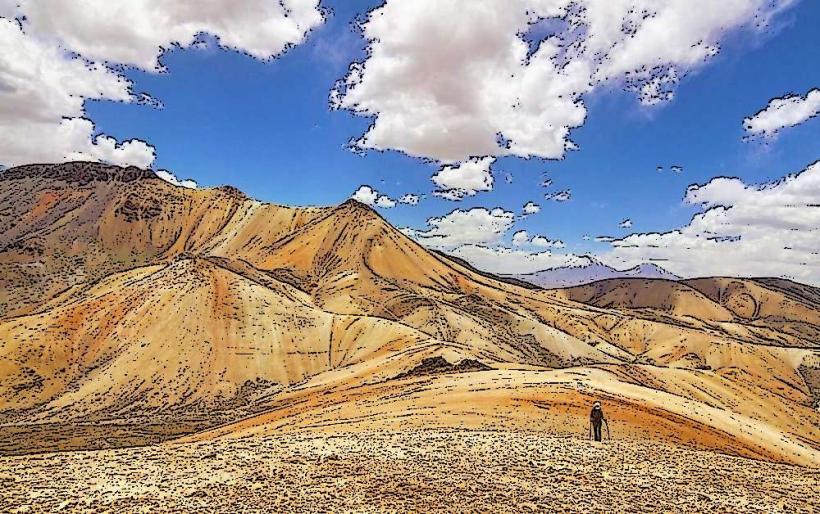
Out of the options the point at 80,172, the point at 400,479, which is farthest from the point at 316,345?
the point at 80,172

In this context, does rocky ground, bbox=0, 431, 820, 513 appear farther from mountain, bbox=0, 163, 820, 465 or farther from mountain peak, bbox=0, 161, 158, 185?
mountain peak, bbox=0, 161, 158, 185

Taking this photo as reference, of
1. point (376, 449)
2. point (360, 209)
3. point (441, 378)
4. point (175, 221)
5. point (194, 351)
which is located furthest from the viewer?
point (175, 221)

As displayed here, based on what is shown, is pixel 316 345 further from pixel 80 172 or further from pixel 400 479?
pixel 80 172

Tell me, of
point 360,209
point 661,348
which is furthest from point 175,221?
point 661,348

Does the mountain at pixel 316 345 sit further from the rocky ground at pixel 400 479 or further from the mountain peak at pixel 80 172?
the mountain peak at pixel 80 172

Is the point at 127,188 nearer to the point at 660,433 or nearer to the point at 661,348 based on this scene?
the point at 661,348

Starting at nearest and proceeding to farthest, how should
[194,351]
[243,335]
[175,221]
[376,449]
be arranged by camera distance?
1. [376,449]
2. [194,351]
3. [243,335]
4. [175,221]

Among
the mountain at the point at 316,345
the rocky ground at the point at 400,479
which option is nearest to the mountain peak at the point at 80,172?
the mountain at the point at 316,345
